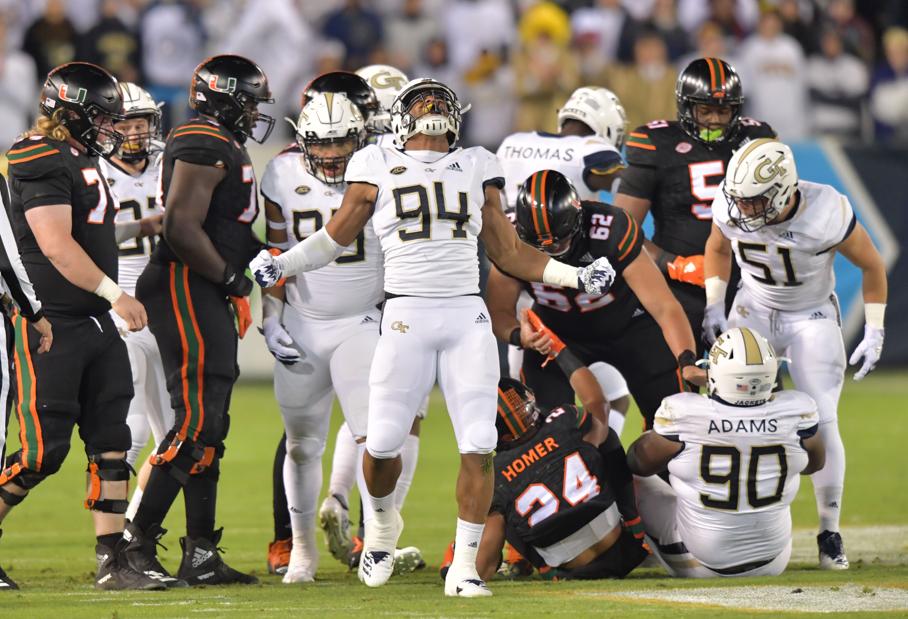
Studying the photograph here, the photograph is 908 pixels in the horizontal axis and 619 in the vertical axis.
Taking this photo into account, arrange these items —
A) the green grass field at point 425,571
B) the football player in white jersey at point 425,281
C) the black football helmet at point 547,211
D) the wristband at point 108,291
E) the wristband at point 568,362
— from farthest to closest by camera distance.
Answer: the wristband at point 568,362 → the black football helmet at point 547,211 → the football player in white jersey at point 425,281 → the wristband at point 108,291 → the green grass field at point 425,571

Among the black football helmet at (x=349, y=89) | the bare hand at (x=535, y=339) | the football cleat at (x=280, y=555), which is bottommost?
the football cleat at (x=280, y=555)

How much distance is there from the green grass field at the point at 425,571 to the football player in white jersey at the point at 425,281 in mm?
456

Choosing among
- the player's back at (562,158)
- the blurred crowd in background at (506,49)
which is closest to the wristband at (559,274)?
the player's back at (562,158)

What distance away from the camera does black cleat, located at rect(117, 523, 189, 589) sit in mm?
6555

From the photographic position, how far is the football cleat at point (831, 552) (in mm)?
7105

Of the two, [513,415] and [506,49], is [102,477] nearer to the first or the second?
[513,415]

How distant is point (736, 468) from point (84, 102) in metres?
3.12

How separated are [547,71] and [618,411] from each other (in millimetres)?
7283

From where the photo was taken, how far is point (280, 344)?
704cm

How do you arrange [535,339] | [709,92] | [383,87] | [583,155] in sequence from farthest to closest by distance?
[583,155] < [383,87] < [709,92] < [535,339]

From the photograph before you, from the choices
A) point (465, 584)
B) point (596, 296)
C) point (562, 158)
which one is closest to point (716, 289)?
point (596, 296)

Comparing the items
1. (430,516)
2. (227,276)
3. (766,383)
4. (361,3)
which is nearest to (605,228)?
(766,383)

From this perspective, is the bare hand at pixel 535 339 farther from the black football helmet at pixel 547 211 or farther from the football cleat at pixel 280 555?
the football cleat at pixel 280 555

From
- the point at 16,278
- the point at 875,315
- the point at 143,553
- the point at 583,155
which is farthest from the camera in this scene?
the point at 583,155
